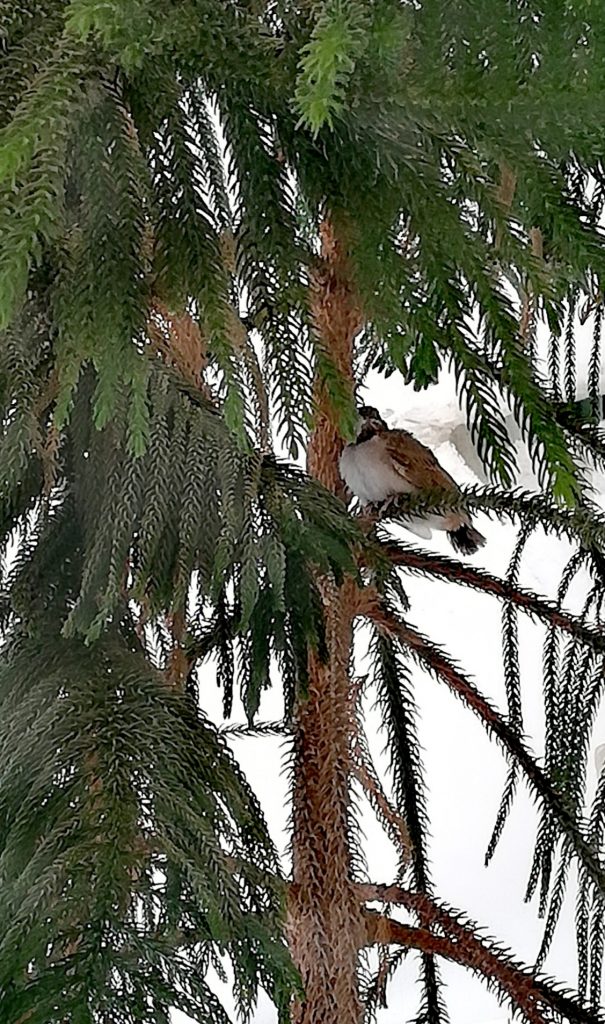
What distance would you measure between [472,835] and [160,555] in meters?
1.38

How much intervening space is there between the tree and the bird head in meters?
0.38

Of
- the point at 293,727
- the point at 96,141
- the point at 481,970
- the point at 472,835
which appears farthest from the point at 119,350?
the point at 472,835

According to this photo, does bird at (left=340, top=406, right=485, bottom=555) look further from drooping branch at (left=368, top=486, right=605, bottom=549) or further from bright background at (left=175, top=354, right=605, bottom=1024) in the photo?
bright background at (left=175, top=354, right=605, bottom=1024)

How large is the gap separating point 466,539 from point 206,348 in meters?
0.64

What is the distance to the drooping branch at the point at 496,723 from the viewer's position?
0.74 meters

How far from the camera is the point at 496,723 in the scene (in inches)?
31.1

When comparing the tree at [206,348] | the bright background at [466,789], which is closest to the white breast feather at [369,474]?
the tree at [206,348]

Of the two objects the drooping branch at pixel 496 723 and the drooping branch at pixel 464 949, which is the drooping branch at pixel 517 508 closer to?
the drooping branch at pixel 496 723

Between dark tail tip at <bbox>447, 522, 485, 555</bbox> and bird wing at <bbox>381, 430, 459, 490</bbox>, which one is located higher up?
bird wing at <bbox>381, 430, 459, 490</bbox>

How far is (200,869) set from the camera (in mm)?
409

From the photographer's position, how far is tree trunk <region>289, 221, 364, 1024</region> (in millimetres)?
705

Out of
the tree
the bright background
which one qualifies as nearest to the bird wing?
the tree

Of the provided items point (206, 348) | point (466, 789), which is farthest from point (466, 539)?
point (466, 789)

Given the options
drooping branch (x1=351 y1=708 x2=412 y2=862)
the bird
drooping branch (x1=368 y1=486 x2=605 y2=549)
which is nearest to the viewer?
drooping branch (x1=368 y1=486 x2=605 y2=549)
